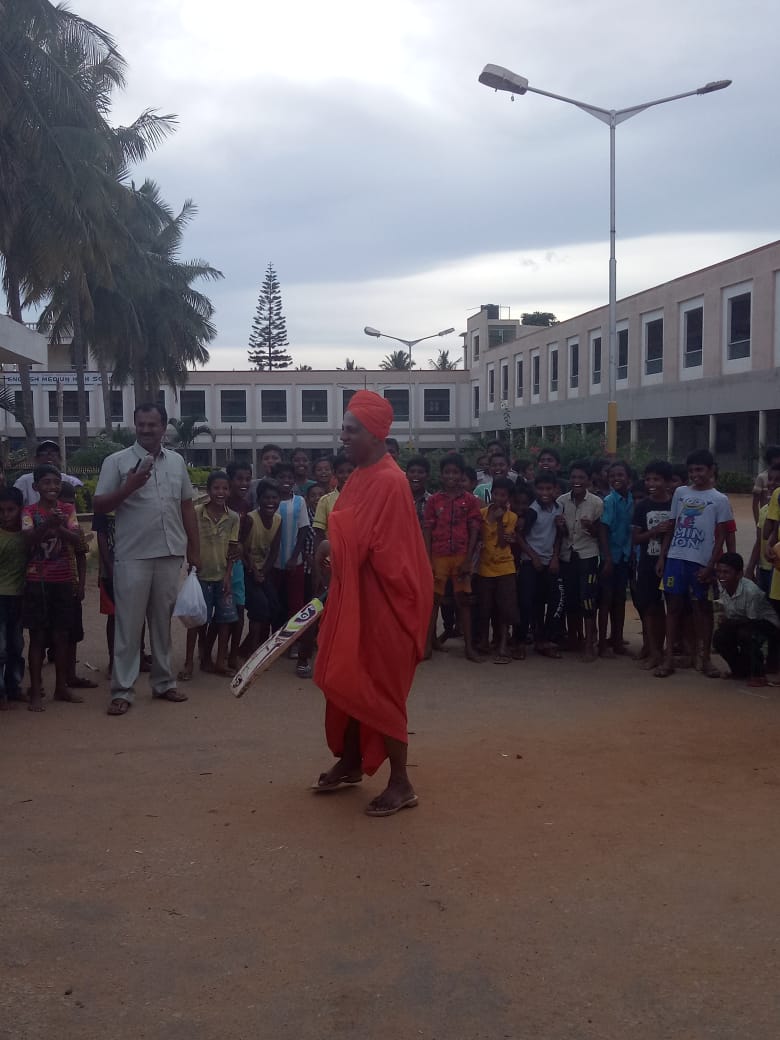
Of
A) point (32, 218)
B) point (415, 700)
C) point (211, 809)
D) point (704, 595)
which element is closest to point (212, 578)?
point (415, 700)

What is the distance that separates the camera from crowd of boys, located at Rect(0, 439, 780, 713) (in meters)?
6.82

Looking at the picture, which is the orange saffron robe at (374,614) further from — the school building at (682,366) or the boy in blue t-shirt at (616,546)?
→ the school building at (682,366)

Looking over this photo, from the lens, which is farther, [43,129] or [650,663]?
[43,129]

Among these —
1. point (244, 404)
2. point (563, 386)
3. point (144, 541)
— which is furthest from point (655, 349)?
point (144, 541)

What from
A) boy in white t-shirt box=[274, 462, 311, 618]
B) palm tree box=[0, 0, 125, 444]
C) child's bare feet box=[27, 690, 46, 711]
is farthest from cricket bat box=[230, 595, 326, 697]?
palm tree box=[0, 0, 125, 444]

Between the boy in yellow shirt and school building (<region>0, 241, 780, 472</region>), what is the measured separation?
10791mm

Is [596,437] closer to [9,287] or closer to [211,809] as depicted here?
[9,287]

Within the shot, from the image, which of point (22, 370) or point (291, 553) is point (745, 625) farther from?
point (22, 370)

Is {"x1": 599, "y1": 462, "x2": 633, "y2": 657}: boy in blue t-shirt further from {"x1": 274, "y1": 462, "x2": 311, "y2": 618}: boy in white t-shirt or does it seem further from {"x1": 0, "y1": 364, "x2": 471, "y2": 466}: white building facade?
{"x1": 0, "y1": 364, "x2": 471, "y2": 466}: white building facade

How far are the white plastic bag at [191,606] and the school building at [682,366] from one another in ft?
61.0

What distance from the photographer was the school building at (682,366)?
100.0 feet

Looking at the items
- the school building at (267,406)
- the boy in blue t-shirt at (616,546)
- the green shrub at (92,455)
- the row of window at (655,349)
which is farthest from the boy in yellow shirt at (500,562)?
the school building at (267,406)

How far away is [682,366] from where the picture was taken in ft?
116

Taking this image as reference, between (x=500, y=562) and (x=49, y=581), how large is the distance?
141 inches
